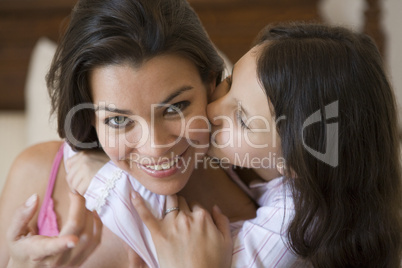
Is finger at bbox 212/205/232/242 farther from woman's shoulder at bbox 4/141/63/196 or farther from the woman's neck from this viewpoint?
woman's shoulder at bbox 4/141/63/196

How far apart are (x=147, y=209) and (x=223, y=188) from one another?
29cm

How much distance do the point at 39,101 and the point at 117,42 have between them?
3.92 feet

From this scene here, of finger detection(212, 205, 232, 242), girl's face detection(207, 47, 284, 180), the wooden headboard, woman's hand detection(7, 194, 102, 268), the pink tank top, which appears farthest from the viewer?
the wooden headboard

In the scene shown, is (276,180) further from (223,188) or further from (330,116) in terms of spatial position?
(330,116)

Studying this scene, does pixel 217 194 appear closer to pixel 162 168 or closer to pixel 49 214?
pixel 162 168

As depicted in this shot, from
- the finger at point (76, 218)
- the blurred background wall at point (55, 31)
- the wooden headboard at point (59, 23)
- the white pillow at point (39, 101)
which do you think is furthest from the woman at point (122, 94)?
the wooden headboard at point (59, 23)

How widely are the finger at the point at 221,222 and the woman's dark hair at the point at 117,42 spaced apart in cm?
36

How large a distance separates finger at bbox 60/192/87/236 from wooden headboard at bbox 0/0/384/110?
154cm

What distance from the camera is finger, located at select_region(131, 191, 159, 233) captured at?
4.00 feet

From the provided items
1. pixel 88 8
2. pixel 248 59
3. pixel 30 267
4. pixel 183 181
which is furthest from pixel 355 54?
pixel 30 267

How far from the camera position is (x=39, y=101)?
2162 millimetres

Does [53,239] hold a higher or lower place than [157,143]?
lower

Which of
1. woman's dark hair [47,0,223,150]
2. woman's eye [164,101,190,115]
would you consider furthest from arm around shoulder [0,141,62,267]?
woman's eye [164,101,190,115]

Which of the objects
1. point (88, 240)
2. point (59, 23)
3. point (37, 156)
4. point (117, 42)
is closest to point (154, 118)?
point (117, 42)
